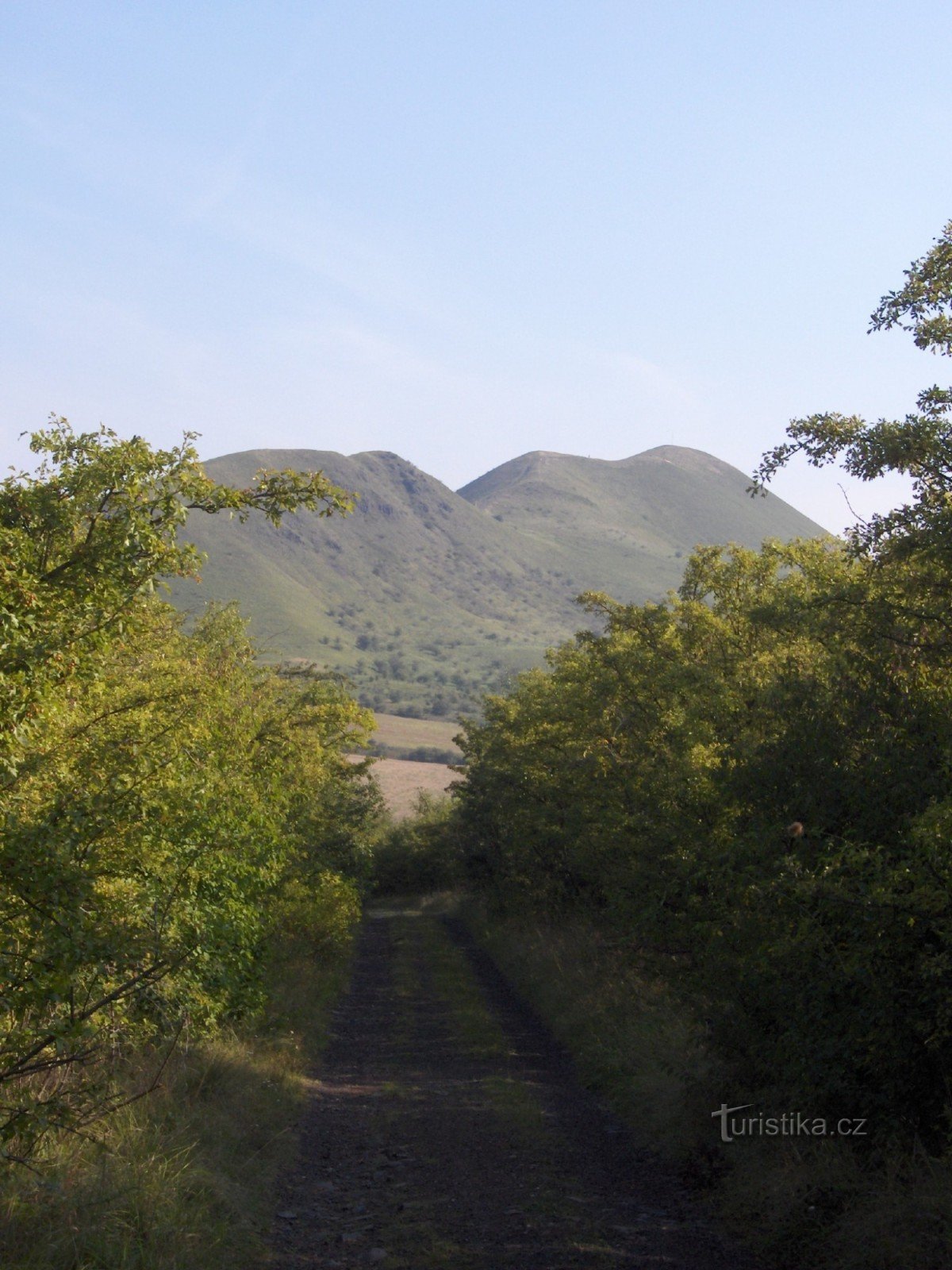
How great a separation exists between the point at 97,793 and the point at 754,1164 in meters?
6.60

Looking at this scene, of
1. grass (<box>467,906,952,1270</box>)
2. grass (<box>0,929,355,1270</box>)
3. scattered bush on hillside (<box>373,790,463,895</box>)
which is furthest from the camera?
scattered bush on hillside (<box>373,790,463,895</box>)

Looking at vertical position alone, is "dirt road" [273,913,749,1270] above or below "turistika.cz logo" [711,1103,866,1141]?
below

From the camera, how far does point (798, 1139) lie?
905cm

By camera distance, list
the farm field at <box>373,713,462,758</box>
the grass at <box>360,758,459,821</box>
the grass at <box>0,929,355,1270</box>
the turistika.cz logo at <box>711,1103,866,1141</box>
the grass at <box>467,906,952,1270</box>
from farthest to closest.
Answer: the farm field at <box>373,713,462,758</box> < the grass at <box>360,758,459,821</box> < the turistika.cz logo at <box>711,1103,866,1141</box> < the grass at <box>467,906,952,1270</box> < the grass at <box>0,929,355,1270</box>

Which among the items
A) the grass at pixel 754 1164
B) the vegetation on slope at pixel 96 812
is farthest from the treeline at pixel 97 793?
the grass at pixel 754 1164

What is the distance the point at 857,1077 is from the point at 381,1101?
25.7ft

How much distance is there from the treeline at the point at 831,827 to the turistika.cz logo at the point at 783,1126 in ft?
0.31

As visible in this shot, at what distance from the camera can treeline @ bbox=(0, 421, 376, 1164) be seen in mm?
5801

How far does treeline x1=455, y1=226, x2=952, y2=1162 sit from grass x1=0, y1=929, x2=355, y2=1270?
4611 millimetres

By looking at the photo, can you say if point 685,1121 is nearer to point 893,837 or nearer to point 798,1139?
point 798,1139

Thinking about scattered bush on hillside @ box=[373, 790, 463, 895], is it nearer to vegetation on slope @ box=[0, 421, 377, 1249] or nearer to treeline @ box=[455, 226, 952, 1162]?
treeline @ box=[455, 226, 952, 1162]

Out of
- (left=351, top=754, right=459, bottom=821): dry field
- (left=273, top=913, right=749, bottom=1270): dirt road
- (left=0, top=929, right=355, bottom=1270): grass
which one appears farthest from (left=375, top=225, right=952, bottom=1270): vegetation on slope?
(left=351, top=754, right=459, bottom=821): dry field

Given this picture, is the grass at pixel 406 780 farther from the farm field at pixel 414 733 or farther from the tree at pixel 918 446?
the tree at pixel 918 446

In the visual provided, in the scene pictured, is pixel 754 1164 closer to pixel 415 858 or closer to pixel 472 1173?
pixel 472 1173
